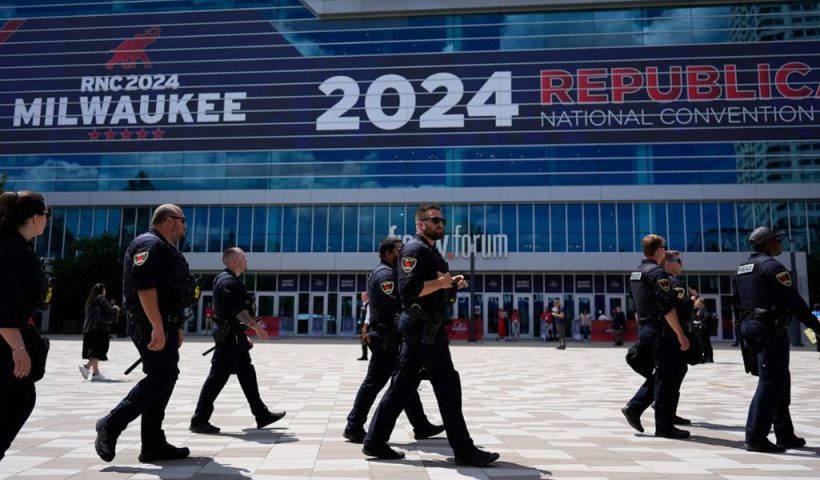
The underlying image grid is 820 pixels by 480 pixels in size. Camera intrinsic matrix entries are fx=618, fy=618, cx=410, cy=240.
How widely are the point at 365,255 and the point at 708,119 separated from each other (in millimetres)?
20853

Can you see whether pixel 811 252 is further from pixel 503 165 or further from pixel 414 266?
pixel 414 266

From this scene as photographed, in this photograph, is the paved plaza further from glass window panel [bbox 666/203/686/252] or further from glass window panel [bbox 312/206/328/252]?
glass window panel [bbox 312/206/328/252]

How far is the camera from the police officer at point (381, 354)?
5.44 meters

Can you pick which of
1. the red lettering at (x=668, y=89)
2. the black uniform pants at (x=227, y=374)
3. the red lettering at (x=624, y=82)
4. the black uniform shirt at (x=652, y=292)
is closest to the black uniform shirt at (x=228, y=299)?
the black uniform pants at (x=227, y=374)

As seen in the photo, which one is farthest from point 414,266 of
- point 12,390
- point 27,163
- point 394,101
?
point 27,163

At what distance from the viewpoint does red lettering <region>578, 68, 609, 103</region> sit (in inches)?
1410

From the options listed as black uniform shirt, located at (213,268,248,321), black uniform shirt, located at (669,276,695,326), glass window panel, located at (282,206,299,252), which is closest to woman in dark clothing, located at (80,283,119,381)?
black uniform shirt, located at (213,268,248,321)

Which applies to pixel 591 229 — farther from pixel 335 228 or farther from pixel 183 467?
pixel 183 467

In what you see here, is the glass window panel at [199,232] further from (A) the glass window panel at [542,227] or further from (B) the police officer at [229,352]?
(B) the police officer at [229,352]

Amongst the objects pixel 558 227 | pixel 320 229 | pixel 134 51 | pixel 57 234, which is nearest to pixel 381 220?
pixel 320 229

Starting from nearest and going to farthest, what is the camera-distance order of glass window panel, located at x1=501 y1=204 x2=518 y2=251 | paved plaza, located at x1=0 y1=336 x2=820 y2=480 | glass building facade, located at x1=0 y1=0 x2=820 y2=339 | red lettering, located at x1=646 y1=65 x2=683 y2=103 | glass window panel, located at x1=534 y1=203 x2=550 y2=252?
paved plaza, located at x1=0 y1=336 x2=820 y2=480
glass building facade, located at x1=0 y1=0 x2=820 y2=339
glass window panel, located at x1=534 y1=203 x2=550 y2=252
glass window panel, located at x1=501 y1=204 x2=518 y2=251
red lettering, located at x1=646 y1=65 x2=683 y2=103

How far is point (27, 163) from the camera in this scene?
128ft

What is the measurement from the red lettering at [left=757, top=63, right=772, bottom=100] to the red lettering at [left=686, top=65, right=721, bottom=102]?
7.40 feet

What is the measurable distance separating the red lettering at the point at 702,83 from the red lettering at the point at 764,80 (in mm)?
2255
